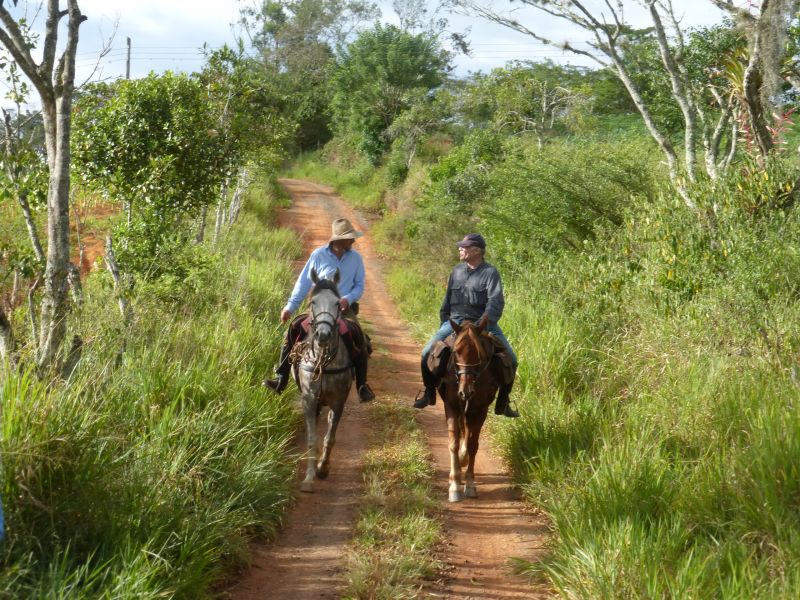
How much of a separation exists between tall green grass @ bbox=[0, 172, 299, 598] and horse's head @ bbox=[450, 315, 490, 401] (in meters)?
1.78

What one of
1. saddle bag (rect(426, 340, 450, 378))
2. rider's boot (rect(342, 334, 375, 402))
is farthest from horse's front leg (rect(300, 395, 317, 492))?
saddle bag (rect(426, 340, 450, 378))

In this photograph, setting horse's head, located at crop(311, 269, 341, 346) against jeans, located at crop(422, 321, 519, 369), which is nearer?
horse's head, located at crop(311, 269, 341, 346)

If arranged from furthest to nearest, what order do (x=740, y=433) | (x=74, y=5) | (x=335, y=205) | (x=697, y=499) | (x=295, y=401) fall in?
1. (x=335, y=205)
2. (x=295, y=401)
3. (x=74, y=5)
4. (x=740, y=433)
5. (x=697, y=499)

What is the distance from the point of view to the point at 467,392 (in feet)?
21.9

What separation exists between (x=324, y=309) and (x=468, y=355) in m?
1.43

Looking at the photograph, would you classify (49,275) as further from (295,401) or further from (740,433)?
(740,433)

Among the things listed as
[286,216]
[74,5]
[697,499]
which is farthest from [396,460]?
[286,216]

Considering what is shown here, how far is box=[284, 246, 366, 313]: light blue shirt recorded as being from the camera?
7793mm

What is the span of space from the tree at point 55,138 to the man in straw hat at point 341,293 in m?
2.22

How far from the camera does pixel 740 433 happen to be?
5.84 m

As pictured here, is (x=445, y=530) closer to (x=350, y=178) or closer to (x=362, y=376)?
(x=362, y=376)

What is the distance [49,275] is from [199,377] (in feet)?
5.16

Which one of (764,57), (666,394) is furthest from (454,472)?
(764,57)

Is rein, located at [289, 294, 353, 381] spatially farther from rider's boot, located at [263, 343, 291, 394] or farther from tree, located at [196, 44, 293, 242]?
tree, located at [196, 44, 293, 242]
